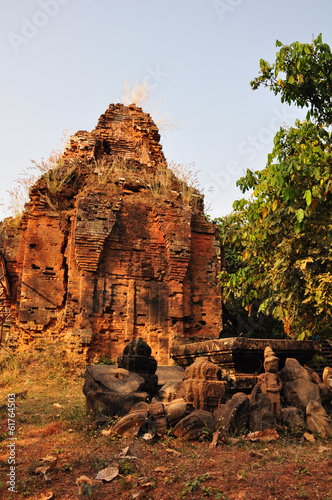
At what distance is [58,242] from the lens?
1153cm

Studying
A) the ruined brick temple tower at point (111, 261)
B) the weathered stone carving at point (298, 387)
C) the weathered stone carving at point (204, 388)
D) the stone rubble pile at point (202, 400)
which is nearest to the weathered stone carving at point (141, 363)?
the stone rubble pile at point (202, 400)

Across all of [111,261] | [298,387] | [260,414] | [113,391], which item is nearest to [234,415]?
[260,414]

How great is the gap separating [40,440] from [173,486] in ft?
6.54

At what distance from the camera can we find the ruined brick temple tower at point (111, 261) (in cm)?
1068

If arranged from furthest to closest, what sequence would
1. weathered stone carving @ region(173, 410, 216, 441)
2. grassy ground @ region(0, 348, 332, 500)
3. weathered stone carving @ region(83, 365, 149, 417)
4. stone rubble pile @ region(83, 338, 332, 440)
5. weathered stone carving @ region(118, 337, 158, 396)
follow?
1. weathered stone carving @ region(118, 337, 158, 396)
2. weathered stone carving @ region(83, 365, 149, 417)
3. stone rubble pile @ region(83, 338, 332, 440)
4. weathered stone carving @ region(173, 410, 216, 441)
5. grassy ground @ region(0, 348, 332, 500)

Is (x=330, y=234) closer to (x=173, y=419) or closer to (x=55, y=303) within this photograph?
(x=173, y=419)

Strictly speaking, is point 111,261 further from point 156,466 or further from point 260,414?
point 156,466

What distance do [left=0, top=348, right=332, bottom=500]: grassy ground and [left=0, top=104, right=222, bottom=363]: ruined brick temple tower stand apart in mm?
5251

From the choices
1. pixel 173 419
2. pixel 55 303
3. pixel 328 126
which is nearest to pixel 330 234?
pixel 328 126

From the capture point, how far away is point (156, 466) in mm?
3744

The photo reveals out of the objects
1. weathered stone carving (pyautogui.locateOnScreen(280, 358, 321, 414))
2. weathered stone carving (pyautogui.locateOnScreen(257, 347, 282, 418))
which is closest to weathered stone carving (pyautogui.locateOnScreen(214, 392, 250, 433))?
weathered stone carving (pyautogui.locateOnScreen(257, 347, 282, 418))

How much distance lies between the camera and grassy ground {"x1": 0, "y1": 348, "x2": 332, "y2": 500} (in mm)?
3275

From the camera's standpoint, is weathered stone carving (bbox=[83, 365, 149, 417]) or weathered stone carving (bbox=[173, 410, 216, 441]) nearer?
weathered stone carving (bbox=[173, 410, 216, 441])

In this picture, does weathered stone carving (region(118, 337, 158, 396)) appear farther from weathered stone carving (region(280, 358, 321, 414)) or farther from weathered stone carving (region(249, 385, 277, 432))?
weathered stone carving (region(280, 358, 321, 414))
